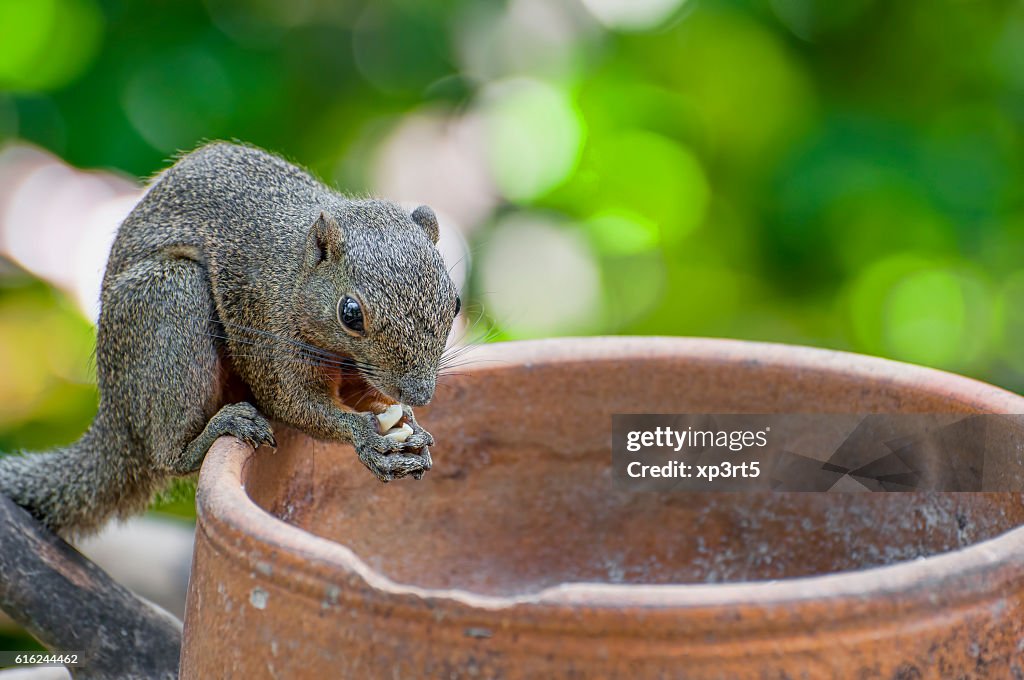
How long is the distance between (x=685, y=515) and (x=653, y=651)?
69cm

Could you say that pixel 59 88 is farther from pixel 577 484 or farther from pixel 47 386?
pixel 577 484

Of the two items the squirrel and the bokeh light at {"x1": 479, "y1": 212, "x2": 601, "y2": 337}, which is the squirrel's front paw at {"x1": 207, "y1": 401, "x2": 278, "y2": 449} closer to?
the squirrel

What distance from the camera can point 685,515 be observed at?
1.41 meters

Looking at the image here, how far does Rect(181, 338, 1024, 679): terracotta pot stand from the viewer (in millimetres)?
734

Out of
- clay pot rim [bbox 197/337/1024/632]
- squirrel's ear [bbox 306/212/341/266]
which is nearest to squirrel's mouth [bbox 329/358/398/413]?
squirrel's ear [bbox 306/212/341/266]

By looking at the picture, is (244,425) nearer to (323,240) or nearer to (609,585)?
(323,240)

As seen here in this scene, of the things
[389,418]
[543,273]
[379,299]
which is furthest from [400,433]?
[543,273]

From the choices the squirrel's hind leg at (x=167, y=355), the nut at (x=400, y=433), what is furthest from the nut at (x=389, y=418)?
the squirrel's hind leg at (x=167, y=355)

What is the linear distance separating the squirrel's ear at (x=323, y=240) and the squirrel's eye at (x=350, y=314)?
5 cm

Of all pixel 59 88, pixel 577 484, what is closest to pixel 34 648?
pixel 59 88

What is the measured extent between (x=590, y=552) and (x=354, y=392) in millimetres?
326

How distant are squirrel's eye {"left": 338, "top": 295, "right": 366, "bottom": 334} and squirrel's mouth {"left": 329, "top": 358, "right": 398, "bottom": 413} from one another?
63 millimetres

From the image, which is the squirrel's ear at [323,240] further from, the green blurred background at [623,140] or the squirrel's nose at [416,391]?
the green blurred background at [623,140]

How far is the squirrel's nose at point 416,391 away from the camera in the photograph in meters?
1.24
